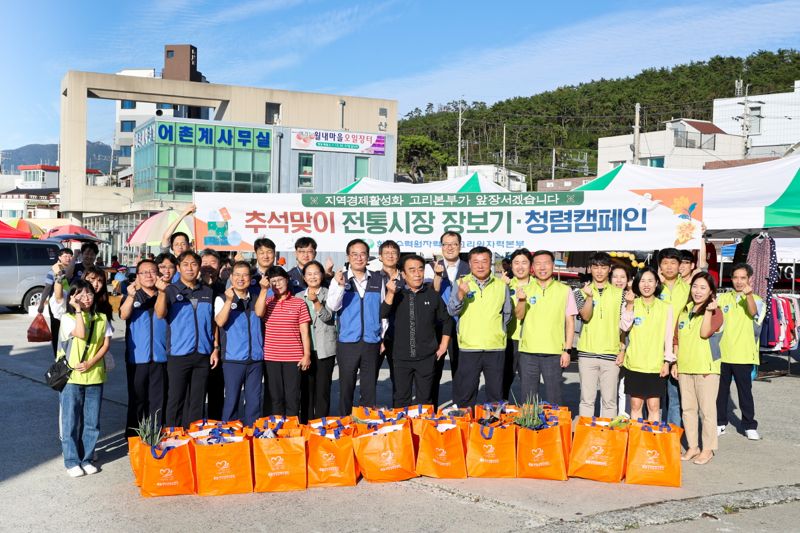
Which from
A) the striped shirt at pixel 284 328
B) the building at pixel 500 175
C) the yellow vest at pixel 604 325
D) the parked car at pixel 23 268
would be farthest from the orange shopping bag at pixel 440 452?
the building at pixel 500 175

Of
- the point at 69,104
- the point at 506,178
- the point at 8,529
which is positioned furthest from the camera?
the point at 506,178

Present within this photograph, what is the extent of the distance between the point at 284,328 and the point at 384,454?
1.52 meters

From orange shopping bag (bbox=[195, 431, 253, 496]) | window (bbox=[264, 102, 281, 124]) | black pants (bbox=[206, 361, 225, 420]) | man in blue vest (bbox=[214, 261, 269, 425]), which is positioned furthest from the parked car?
window (bbox=[264, 102, 281, 124])

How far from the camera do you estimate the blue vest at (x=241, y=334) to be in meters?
6.25

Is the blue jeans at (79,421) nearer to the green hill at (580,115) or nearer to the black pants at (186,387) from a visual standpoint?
the black pants at (186,387)

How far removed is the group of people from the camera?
20.3 feet

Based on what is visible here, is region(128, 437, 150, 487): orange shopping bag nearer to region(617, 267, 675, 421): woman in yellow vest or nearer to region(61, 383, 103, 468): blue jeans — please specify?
region(61, 383, 103, 468): blue jeans

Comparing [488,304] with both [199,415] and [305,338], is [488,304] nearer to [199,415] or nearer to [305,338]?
[305,338]

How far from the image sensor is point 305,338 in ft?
20.9

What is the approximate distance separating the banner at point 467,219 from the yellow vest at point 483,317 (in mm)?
3692

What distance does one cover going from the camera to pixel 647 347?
6.29m

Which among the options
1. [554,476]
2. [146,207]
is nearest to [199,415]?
[554,476]

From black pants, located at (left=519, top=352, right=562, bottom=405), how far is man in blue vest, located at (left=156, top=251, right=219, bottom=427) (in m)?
2.67

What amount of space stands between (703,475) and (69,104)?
151 ft
